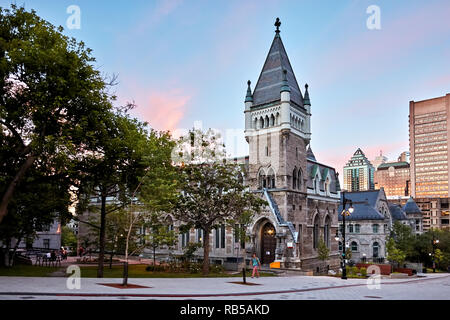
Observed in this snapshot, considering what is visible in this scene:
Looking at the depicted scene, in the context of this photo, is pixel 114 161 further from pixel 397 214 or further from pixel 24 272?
pixel 397 214

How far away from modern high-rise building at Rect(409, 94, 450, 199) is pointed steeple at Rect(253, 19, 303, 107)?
506 feet

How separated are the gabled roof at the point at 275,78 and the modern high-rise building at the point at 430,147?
154190 millimetres

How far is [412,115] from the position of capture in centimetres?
18262

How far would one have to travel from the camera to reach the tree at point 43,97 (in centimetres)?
1997

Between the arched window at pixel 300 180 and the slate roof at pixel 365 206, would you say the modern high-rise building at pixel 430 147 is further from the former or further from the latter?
the arched window at pixel 300 180

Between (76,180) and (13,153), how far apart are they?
4355 millimetres

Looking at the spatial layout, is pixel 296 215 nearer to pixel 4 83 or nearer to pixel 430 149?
pixel 4 83

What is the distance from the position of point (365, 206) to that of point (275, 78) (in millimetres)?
39594

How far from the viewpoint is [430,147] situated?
176000 millimetres

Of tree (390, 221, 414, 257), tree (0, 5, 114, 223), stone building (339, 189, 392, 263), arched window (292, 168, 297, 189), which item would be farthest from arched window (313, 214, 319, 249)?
tree (0, 5, 114, 223)

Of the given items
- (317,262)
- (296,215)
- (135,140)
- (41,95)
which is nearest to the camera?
(41,95)

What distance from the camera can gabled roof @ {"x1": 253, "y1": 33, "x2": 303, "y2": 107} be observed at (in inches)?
1742

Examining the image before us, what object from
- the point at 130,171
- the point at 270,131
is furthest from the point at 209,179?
the point at 270,131

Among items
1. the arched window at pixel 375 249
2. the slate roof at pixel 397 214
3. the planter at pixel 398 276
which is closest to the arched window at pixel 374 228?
the arched window at pixel 375 249
